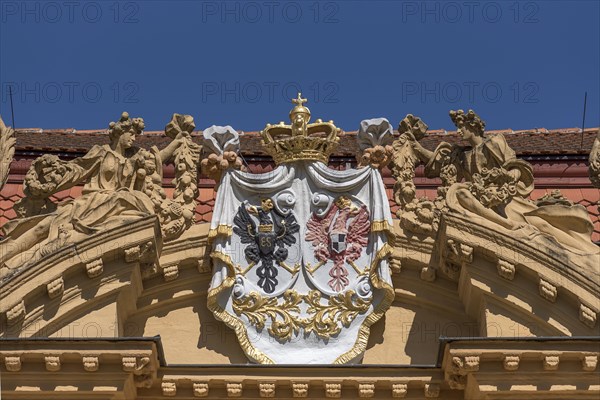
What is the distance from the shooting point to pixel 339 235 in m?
16.5

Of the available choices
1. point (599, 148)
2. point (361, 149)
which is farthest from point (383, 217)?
point (599, 148)

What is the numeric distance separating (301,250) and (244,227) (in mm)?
515

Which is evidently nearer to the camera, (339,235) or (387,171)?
(339,235)

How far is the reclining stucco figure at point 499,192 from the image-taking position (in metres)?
16.4

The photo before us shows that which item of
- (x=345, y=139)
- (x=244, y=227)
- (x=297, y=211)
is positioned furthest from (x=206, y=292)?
(x=345, y=139)

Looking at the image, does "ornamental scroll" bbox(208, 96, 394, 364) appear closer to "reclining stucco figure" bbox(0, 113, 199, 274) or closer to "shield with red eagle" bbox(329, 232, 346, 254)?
"shield with red eagle" bbox(329, 232, 346, 254)

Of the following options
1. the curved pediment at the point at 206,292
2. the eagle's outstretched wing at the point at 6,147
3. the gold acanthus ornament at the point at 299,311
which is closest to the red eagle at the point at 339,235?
the gold acanthus ornament at the point at 299,311

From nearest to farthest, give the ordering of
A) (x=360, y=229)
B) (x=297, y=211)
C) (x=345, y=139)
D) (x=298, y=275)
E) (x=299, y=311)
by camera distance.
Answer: (x=299, y=311)
(x=298, y=275)
(x=360, y=229)
(x=297, y=211)
(x=345, y=139)

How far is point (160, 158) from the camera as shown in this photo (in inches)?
665

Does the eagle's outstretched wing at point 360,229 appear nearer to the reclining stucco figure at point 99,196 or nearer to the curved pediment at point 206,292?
the curved pediment at point 206,292

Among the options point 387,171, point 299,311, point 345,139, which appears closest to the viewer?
point 299,311

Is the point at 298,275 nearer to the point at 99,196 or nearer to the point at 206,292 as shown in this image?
the point at 206,292

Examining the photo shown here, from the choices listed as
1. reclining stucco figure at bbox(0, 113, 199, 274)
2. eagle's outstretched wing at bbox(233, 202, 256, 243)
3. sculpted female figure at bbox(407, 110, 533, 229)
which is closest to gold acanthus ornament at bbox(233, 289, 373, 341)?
eagle's outstretched wing at bbox(233, 202, 256, 243)

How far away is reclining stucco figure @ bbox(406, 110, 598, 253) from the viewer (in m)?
16.4
